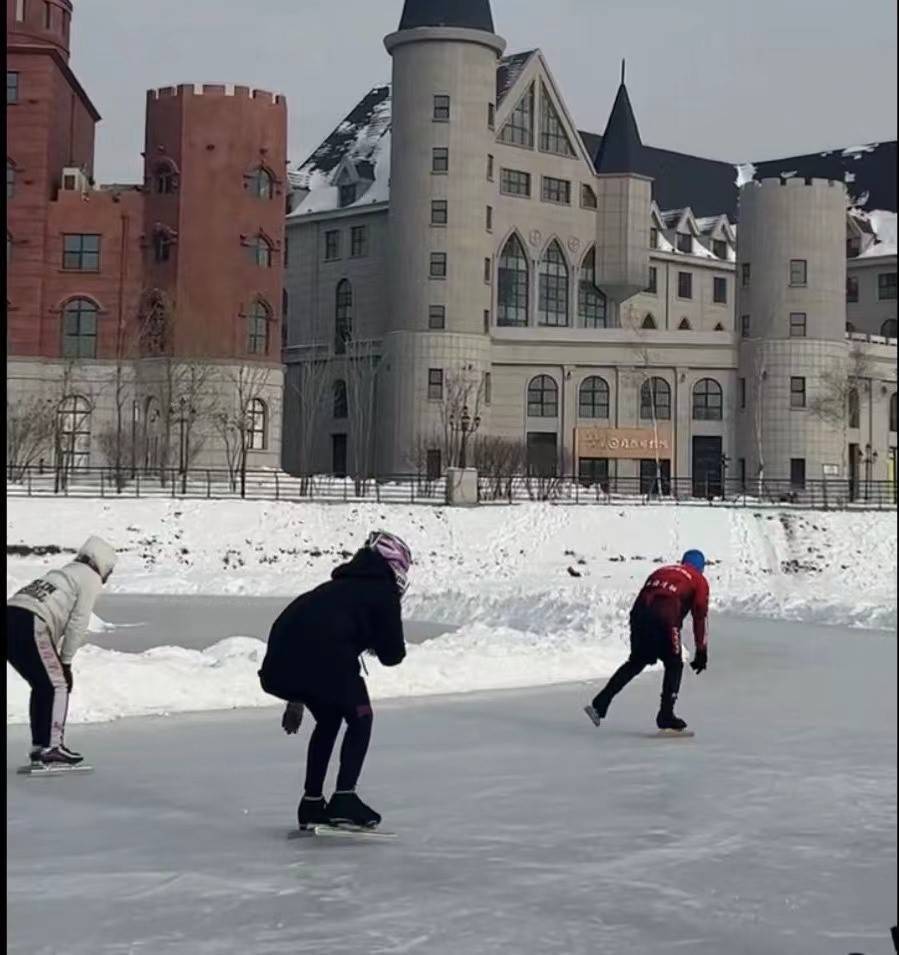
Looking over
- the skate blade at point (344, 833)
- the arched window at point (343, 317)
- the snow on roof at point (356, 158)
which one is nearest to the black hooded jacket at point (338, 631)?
the skate blade at point (344, 833)

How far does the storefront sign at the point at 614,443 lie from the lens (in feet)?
206

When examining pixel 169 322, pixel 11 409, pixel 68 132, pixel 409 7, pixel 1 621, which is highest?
pixel 409 7

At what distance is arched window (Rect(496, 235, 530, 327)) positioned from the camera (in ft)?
224

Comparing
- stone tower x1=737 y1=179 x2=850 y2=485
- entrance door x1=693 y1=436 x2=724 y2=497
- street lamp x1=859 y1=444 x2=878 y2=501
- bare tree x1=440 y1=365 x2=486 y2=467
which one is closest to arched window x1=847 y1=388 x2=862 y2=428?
stone tower x1=737 y1=179 x2=850 y2=485

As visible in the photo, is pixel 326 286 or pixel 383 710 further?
pixel 326 286

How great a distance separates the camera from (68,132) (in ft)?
179

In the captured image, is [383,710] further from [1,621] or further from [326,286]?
[326,286]

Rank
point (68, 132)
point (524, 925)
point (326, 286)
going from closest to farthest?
1. point (524, 925)
2. point (68, 132)
3. point (326, 286)

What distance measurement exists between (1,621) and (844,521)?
136ft

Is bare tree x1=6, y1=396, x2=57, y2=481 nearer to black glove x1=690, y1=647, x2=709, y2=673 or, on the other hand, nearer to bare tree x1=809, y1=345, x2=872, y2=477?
bare tree x1=809, y1=345, x2=872, y2=477

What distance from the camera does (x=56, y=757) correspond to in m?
9.15

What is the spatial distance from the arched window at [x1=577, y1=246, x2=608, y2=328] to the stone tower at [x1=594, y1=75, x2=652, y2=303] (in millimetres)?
403

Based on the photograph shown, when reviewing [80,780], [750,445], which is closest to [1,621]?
[80,780]

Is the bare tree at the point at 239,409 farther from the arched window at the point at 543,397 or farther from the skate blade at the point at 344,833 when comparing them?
the skate blade at the point at 344,833
